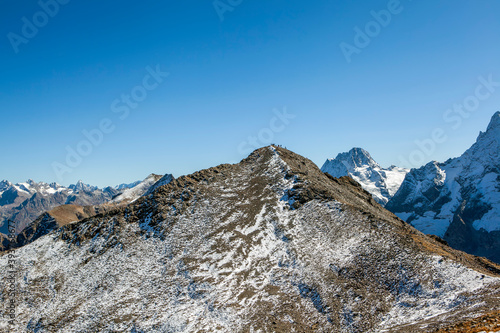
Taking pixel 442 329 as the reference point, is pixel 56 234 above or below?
above

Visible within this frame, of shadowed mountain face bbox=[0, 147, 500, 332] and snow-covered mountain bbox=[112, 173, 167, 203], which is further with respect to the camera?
snow-covered mountain bbox=[112, 173, 167, 203]

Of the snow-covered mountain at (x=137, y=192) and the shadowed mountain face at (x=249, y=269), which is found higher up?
the snow-covered mountain at (x=137, y=192)

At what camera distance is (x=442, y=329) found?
995 inches

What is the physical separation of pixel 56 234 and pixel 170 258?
29.6 m

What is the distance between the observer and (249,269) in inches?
1809

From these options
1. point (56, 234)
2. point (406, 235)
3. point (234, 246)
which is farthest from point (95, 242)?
point (406, 235)

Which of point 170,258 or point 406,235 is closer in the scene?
point 406,235

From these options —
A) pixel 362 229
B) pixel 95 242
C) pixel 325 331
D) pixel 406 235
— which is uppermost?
pixel 95 242

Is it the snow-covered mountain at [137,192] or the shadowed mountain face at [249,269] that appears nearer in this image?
the shadowed mountain face at [249,269]

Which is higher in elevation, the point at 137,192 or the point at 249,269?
the point at 137,192

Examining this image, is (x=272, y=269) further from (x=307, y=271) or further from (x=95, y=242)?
(x=95, y=242)

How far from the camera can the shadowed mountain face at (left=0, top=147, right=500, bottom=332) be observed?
117ft

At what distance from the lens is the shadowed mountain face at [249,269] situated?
3581 centimetres

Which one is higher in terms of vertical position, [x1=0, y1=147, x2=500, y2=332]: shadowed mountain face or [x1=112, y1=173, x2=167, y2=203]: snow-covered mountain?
[x1=112, y1=173, x2=167, y2=203]: snow-covered mountain
